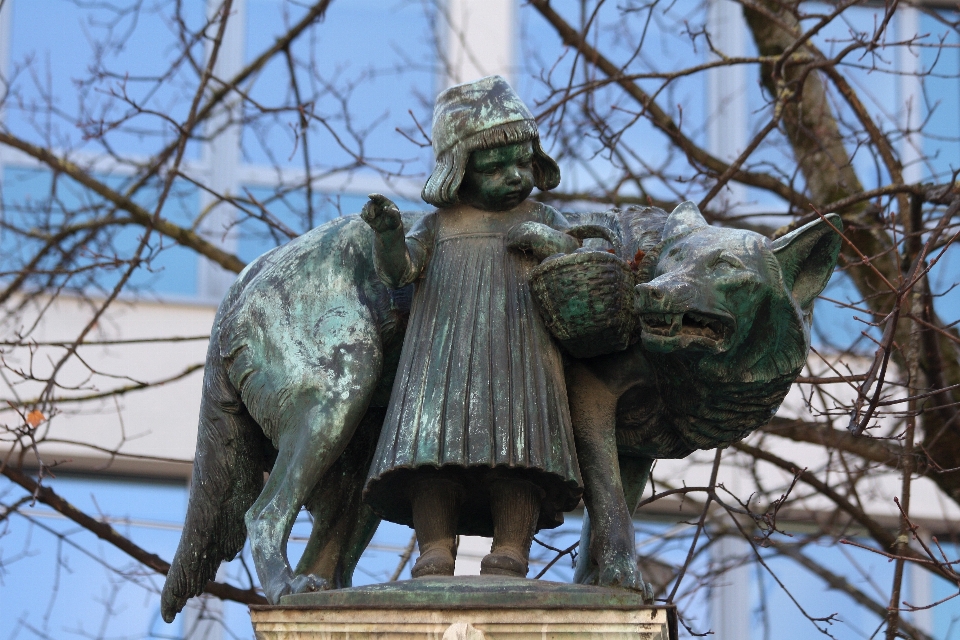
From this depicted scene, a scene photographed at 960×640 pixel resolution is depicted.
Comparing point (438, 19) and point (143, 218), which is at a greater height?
point (438, 19)

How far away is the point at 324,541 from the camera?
4.87 meters

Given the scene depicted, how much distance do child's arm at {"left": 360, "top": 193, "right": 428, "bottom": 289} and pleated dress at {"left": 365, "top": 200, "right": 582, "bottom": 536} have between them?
12 mm

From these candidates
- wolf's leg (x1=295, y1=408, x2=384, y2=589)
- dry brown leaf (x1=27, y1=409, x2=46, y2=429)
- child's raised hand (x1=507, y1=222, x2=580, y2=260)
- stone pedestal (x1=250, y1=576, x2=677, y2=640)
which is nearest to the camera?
stone pedestal (x1=250, y1=576, x2=677, y2=640)

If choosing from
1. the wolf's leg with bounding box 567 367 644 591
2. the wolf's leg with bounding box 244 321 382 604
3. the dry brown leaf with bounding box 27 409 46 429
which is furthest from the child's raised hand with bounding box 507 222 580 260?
the dry brown leaf with bounding box 27 409 46 429

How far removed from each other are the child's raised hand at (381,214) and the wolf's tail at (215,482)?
0.62 m

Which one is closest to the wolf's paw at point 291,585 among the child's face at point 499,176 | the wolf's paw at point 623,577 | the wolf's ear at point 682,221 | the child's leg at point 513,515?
the child's leg at point 513,515

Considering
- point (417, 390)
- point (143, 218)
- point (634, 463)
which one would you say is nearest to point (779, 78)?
point (143, 218)

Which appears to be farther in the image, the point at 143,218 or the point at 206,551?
the point at 143,218

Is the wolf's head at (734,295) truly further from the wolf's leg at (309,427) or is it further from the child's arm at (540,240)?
the wolf's leg at (309,427)

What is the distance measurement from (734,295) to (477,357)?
26.1 inches

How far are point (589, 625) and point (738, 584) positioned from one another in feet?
26.0

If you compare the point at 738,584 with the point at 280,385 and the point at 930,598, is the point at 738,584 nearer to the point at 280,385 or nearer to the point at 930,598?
the point at 930,598

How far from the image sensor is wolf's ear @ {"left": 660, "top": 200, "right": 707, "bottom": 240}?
468 cm

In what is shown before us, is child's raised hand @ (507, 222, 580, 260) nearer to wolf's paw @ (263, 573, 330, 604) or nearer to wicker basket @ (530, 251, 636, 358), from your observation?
wicker basket @ (530, 251, 636, 358)
